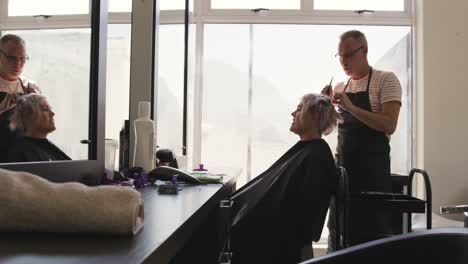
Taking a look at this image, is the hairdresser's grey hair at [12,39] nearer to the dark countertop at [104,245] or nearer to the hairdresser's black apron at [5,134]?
the hairdresser's black apron at [5,134]

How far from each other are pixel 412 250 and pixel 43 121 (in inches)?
37.5

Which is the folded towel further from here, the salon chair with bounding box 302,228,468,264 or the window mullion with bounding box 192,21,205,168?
the window mullion with bounding box 192,21,205,168

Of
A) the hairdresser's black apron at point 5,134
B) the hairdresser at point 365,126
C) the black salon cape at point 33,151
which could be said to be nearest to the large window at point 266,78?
the hairdresser at point 365,126

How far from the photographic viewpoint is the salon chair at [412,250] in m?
0.88

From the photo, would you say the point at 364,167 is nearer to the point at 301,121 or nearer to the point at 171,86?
the point at 301,121

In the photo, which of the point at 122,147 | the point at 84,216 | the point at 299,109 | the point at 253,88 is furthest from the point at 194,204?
the point at 253,88

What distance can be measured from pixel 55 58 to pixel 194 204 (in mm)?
557

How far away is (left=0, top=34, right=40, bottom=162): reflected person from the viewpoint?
891 millimetres

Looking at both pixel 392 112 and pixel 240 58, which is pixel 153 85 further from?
pixel 240 58

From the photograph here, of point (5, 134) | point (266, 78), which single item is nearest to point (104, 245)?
point (5, 134)

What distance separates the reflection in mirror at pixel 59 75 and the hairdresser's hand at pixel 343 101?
1585 millimetres

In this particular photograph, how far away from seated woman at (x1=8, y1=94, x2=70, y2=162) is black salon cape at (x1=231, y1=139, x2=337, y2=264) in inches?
33.8

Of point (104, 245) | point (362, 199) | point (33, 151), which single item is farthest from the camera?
point (362, 199)

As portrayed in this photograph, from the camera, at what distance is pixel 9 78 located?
912 millimetres
